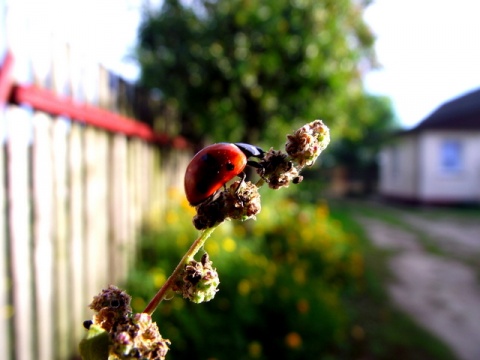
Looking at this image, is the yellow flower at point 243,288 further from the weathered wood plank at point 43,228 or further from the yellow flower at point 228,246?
the weathered wood plank at point 43,228

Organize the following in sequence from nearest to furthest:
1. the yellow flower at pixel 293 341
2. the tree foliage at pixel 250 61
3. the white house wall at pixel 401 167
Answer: the yellow flower at pixel 293 341
the tree foliage at pixel 250 61
the white house wall at pixel 401 167

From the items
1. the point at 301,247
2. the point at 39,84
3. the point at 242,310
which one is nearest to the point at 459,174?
the point at 301,247

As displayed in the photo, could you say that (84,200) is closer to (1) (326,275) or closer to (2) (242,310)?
(2) (242,310)

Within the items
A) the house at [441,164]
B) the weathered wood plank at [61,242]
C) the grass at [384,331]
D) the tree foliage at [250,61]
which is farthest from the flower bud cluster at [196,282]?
the house at [441,164]

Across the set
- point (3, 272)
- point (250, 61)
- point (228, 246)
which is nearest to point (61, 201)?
point (3, 272)

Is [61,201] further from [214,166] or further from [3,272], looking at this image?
[214,166]
